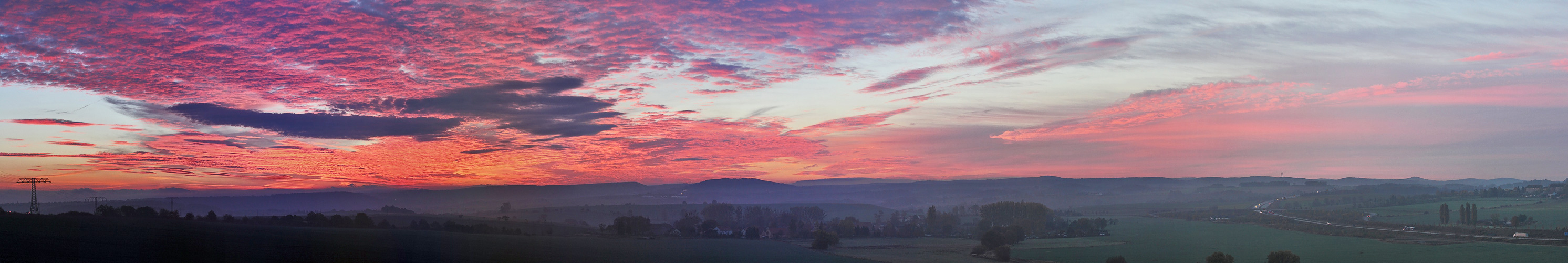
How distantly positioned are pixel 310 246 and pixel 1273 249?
104285 millimetres

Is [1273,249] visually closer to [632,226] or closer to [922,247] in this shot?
[922,247]

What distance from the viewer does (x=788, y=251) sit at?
9056 cm

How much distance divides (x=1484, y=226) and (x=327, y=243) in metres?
152

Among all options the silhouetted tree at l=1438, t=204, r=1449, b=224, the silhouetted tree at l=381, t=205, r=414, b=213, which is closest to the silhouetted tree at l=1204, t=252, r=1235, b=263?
the silhouetted tree at l=1438, t=204, r=1449, b=224

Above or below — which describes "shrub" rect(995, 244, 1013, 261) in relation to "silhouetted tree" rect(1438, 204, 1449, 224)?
below

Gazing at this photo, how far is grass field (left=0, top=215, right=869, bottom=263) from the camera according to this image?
141ft

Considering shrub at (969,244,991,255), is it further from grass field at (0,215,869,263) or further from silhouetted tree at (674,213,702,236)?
silhouetted tree at (674,213,702,236)

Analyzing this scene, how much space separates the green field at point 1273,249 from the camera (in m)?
77.6

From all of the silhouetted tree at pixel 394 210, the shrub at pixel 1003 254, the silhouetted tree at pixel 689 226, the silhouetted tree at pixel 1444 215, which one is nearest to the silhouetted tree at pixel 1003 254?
the shrub at pixel 1003 254

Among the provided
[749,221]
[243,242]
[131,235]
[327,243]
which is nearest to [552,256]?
[327,243]

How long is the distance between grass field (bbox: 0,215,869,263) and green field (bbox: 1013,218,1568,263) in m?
33.9

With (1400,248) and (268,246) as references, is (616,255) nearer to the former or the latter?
(268,246)

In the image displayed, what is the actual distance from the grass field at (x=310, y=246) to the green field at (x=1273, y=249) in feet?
111

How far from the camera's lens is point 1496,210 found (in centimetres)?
13862
